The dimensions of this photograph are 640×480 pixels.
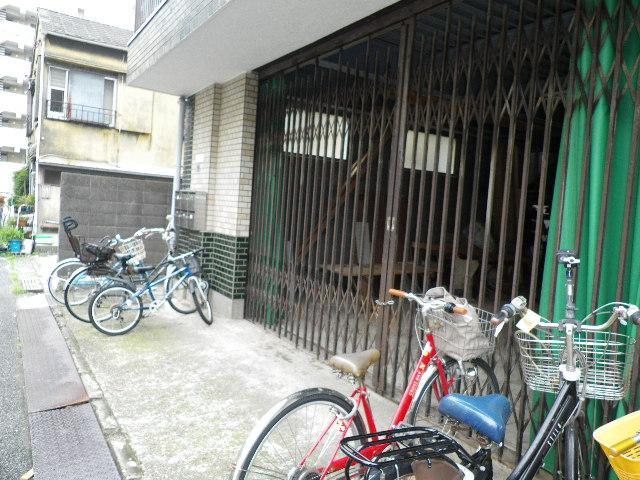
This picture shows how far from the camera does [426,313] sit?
102 inches

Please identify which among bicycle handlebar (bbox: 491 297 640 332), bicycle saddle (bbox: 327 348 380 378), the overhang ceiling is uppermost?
the overhang ceiling

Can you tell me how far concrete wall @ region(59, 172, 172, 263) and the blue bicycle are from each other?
8.05ft

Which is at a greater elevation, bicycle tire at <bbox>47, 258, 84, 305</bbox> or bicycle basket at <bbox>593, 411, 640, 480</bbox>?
bicycle basket at <bbox>593, 411, 640, 480</bbox>

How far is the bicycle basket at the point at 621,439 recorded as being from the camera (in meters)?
1.50

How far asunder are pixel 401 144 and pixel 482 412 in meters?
2.53

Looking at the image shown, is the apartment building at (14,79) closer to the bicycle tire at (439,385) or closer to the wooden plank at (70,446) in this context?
the wooden plank at (70,446)

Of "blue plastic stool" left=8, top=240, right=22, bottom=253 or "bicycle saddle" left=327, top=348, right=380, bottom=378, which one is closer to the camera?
"bicycle saddle" left=327, top=348, right=380, bottom=378

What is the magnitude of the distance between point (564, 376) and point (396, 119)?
263cm

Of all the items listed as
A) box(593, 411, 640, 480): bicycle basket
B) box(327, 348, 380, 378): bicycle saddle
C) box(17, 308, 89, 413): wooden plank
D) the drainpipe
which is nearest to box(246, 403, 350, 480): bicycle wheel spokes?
box(327, 348, 380, 378): bicycle saddle

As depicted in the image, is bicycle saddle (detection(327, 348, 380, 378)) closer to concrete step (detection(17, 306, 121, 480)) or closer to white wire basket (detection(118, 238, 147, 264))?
concrete step (detection(17, 306, 121, 480))

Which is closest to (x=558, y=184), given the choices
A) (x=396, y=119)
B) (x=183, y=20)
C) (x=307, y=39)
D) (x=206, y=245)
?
(x=396, y=119)

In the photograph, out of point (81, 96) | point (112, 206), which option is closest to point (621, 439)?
point (112, 206)

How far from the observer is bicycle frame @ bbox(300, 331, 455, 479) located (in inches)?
85.3

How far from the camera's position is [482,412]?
6.59 ft
